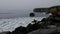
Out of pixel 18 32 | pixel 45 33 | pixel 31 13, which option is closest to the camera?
pixel 45 33

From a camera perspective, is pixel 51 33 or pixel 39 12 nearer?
pixel 51 33

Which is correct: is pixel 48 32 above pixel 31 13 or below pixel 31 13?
above

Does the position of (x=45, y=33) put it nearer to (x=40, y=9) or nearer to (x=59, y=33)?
(x=59, y=33)

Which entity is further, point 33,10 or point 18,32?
point 33,10

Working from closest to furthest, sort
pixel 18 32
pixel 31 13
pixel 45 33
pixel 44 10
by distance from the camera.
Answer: pixel 45 33, pixel 18 32, pixel 44 10, pixel 31 13

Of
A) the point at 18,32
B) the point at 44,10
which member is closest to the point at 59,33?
the point at 18,32

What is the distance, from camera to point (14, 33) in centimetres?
351

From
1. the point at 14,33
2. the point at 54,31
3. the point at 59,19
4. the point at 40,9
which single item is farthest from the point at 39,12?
the point at 54,31

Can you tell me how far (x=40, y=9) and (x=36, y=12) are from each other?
337mm

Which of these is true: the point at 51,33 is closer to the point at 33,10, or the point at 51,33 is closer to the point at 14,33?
the point at 14,33

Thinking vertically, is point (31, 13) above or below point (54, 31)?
below

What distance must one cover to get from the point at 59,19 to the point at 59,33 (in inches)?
66.8

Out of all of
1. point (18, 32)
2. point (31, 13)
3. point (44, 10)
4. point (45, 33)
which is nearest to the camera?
point (45, 33)

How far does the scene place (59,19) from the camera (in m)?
4.08
